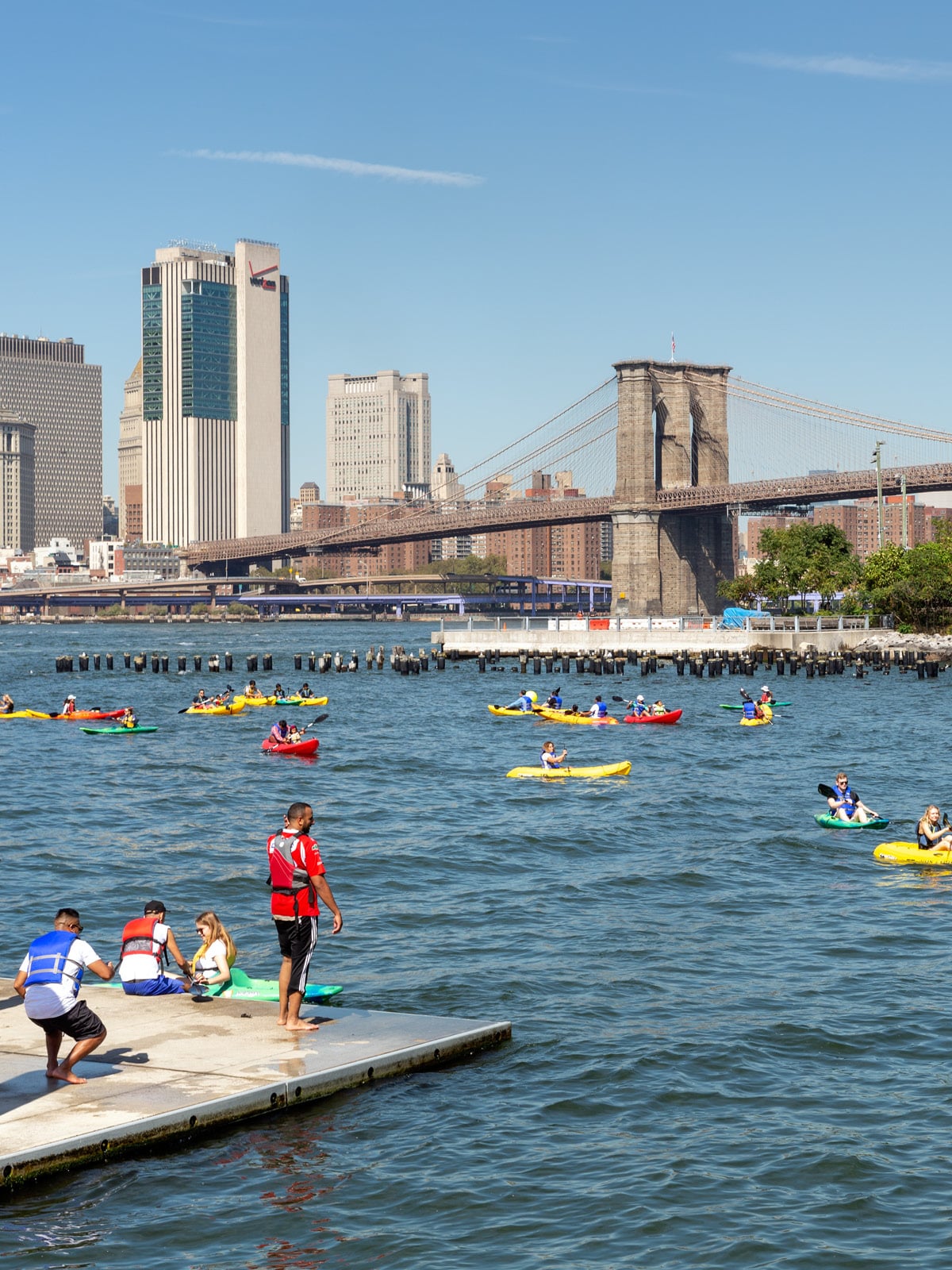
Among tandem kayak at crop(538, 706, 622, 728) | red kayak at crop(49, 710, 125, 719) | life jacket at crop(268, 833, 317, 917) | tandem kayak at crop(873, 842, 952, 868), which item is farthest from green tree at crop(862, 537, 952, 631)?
life jacket at crop(268, 833, 317, 917)

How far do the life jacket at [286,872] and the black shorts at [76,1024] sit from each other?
2.02m

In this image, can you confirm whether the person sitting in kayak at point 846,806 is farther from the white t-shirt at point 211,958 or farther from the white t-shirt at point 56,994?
the white t-shirt at point 56,994

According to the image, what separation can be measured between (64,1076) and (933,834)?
17868 mm

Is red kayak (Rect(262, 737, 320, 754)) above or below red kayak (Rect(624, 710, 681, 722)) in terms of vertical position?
below

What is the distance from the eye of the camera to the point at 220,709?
62.9 m

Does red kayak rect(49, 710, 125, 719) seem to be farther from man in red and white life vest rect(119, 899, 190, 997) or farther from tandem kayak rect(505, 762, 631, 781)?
man in red and white life vest rect(119, 899, 190, 997)

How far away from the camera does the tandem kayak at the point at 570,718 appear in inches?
2195

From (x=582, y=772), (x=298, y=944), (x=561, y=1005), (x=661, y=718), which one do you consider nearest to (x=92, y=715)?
(x=661, y=718)

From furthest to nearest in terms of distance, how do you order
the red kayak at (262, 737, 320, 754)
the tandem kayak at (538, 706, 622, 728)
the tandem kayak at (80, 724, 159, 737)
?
1. the tandem kayak at (538, 706, 622, 728)
2. the tandem kayak at (80, 724, 159, 737)
3. the red kayak at (262, 737, 320, 754)

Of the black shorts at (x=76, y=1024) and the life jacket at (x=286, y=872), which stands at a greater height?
the life jacket at (x=286, y=872)

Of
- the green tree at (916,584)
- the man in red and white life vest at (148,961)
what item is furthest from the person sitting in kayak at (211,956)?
the green tree at (916,584)

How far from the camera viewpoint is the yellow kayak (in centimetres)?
6288

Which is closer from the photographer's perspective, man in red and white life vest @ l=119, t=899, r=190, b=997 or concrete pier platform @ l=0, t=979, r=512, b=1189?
concrete pier platform @ l=0, t=979, r=512, b=1189

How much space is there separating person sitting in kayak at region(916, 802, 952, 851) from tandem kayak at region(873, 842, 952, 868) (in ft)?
0.16
